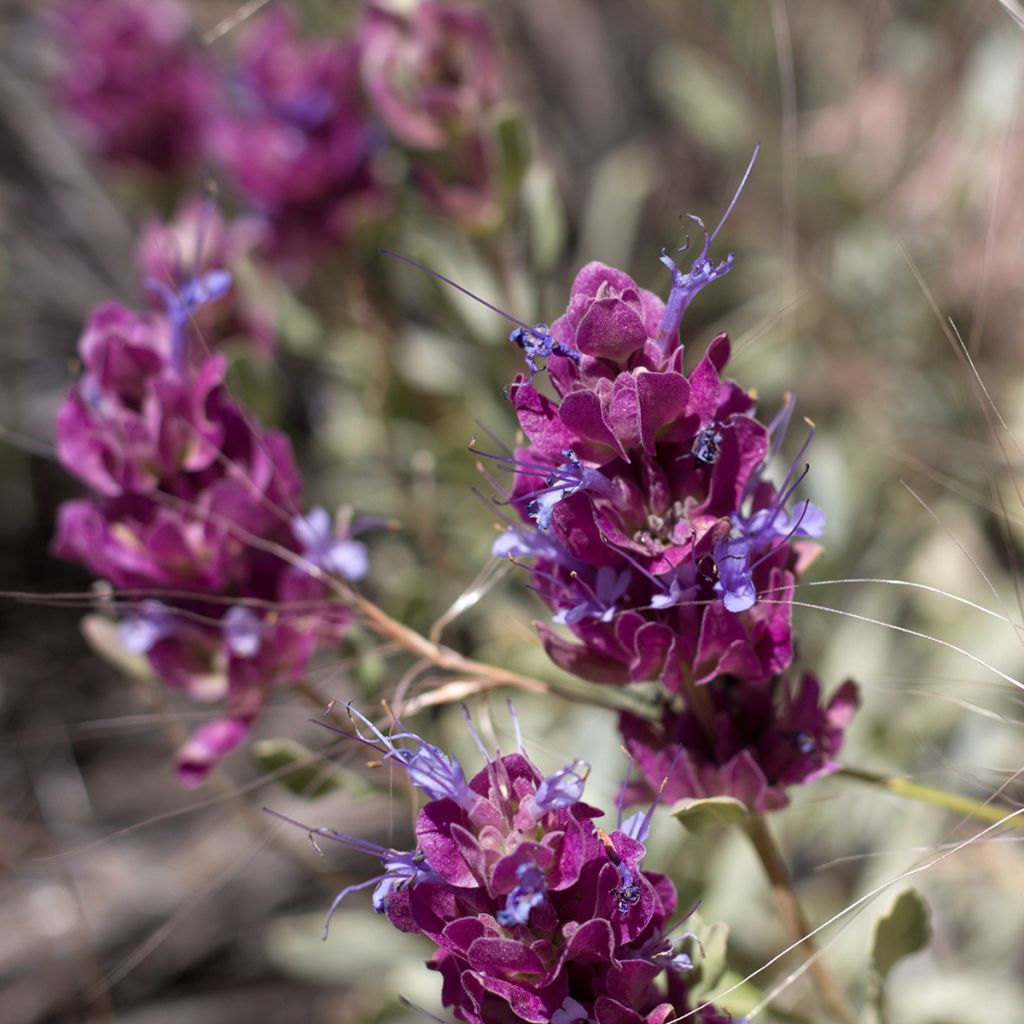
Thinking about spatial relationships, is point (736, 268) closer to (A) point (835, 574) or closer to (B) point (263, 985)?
(A) point (835, 574)

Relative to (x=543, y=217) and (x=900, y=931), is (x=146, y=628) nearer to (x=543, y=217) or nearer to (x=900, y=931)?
(x=900, y=931)

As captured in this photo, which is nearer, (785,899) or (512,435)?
(785,899)

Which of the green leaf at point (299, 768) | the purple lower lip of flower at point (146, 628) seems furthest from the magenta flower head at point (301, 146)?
the green leaf at point (299, 768)

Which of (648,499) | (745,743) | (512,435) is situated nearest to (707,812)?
(745,743)

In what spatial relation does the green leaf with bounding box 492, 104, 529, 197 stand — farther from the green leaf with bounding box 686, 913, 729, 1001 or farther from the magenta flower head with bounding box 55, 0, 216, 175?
the green leaf with bounding box 686, 913, 729, 1001

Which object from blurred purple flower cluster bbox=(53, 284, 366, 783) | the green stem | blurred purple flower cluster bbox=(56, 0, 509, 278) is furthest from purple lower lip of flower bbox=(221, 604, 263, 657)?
blurred purple flower cluster bbox=(56, 0, 509, 278)

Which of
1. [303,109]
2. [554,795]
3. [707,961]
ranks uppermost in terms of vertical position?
[303,109]
